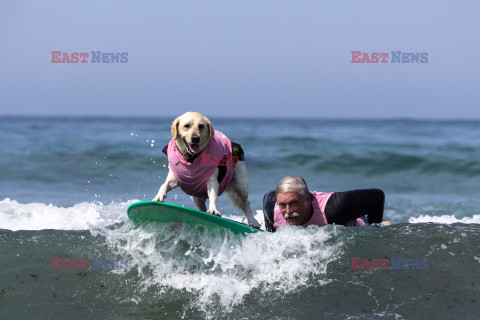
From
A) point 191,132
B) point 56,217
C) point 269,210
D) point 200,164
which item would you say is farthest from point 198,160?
point 56,217

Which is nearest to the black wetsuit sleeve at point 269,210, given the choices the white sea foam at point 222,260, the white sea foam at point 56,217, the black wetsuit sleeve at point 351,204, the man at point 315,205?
the man at point 315,205

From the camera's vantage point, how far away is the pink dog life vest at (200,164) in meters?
5.91

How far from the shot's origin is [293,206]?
5457 mm

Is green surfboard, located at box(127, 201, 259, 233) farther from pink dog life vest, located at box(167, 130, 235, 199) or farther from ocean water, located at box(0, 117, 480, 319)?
pink dog life vest, located at box(167, 130, 235, 199)

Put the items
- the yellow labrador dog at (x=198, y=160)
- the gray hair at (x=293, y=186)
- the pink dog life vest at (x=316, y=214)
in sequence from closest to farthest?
the gray hair at (x=293, y=186)
the pink dog life vest at (x=316, y=214)
the yellow labrador dog at (x=198, y=160)

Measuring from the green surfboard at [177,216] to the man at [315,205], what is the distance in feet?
1.26

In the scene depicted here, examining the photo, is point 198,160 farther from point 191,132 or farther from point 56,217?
point 56,217

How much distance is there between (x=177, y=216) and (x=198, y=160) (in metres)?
0.62

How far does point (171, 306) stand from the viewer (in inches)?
204

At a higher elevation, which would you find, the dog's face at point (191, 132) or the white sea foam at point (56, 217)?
the dog's face at point (191, 132)

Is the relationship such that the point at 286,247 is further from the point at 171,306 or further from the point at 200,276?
the point at 171,306

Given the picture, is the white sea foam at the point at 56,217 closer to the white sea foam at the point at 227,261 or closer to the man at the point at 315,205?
the white sea foam at the point at 227,261

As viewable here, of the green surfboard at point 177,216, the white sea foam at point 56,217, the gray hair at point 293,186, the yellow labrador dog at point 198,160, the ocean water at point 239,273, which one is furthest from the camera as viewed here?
the white sea foam at point 56,217

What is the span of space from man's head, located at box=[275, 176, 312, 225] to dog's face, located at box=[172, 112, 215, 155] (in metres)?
0.96
